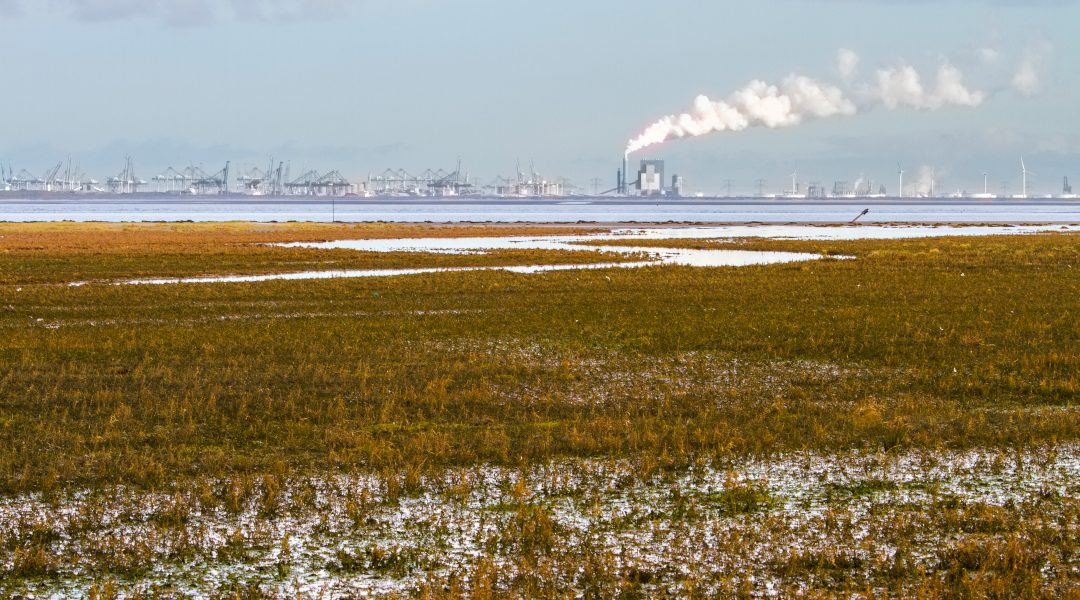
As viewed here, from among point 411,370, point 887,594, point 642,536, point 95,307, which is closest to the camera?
point 887,594

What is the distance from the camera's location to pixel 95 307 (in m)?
31.1

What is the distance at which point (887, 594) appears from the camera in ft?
28.4

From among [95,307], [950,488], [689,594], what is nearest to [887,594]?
[689,594]

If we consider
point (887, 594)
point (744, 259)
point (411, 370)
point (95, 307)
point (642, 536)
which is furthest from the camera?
point (744, 259)

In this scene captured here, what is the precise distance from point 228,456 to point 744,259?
4633 centimetres

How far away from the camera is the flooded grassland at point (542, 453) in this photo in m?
9.29

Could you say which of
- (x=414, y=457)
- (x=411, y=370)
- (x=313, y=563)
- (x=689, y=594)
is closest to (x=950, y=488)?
(x=689, y=594)

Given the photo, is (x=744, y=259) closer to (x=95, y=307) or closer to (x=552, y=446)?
(x=95, y=307)

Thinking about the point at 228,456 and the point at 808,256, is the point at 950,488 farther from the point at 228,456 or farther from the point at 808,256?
the point at 808,256

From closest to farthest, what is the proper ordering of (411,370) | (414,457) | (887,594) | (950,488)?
(887,594), (950,488), (414,457), (411,370)

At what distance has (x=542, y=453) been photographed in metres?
13.3

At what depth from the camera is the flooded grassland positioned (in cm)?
929

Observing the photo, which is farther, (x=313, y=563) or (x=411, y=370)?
(x=411, y=370)

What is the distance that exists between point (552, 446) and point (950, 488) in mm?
4542
